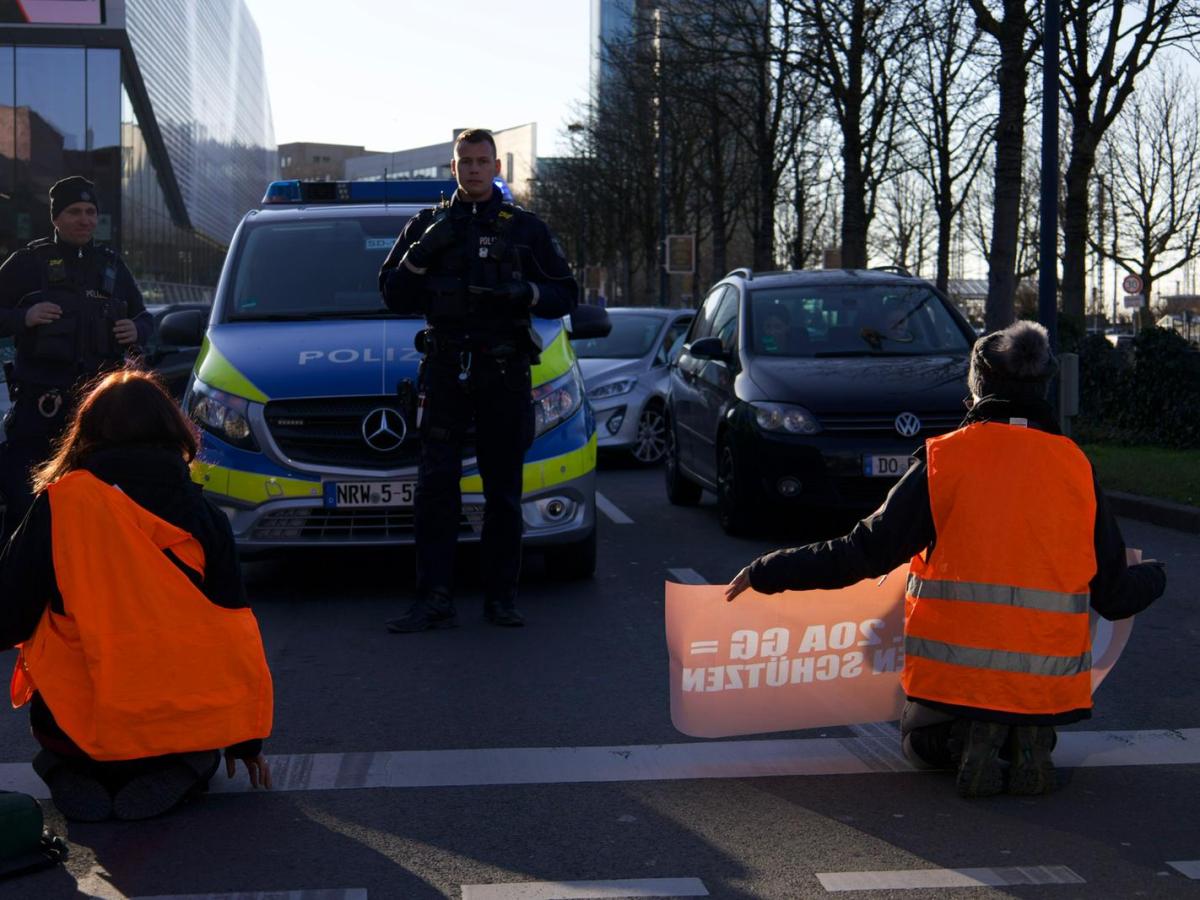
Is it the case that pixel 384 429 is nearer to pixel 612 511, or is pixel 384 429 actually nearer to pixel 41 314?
pixel 41 314

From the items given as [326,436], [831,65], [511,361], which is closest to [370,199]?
[326,436]

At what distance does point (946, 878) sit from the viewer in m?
4.13

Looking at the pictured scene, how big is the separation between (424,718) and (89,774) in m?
1.46

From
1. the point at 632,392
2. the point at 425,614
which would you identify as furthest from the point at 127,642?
the point at 632,392

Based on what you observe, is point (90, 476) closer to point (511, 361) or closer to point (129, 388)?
point (129, 388)

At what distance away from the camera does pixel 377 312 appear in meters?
9.09

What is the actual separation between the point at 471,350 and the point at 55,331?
84.2 inches

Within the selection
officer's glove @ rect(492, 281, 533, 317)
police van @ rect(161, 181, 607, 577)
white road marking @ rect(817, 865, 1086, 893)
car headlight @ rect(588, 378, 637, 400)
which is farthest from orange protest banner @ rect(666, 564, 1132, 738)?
car headlight @ rect(588, 378, 637, 400)

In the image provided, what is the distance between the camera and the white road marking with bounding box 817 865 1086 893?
13.4ft

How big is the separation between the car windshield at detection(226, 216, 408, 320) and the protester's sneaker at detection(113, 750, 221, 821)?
4.64 meters

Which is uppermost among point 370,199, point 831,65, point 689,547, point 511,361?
point 831,65

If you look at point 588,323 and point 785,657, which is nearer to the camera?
point 785,657

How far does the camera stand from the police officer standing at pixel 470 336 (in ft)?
24.0

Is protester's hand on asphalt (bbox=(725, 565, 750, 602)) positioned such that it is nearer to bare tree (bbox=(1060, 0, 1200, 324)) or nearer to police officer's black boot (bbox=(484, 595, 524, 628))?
police officer's black boot (bbox=(484, 595, 524, 628))
